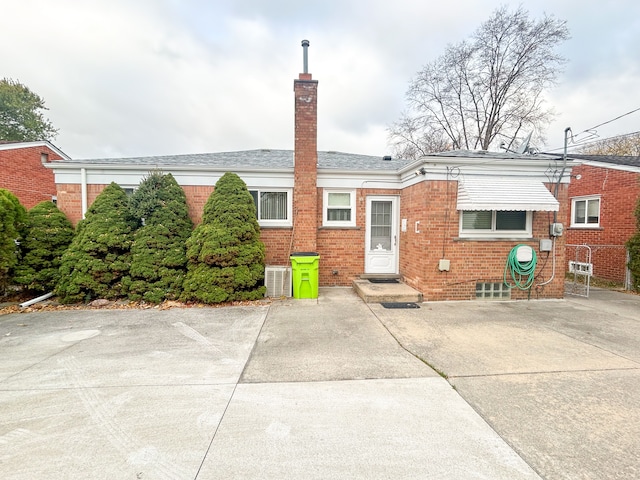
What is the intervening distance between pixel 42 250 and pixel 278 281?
5.41 m

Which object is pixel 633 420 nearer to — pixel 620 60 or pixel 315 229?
pixel 315 229

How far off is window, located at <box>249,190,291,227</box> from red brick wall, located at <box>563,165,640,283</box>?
31.8 feet

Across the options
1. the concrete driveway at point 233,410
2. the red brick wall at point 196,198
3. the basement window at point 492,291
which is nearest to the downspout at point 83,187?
the red brick wall at point 196,198

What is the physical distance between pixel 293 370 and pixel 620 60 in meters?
17.0

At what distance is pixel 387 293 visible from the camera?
661 cm

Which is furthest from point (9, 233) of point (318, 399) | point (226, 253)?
point (318, 399)

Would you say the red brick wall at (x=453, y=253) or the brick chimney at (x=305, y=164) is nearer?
the red brick wall at (x=453, y=253)

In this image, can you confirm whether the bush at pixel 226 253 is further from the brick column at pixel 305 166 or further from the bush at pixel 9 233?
the bush at pixel 9 233

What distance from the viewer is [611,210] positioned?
9352mm

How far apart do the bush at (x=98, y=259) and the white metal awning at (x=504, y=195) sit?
25.6 feet

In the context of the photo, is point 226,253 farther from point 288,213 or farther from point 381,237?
point 381,237

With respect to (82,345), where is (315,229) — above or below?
above

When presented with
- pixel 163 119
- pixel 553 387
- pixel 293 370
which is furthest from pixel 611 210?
pixel 163 119

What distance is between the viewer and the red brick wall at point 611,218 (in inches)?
350
